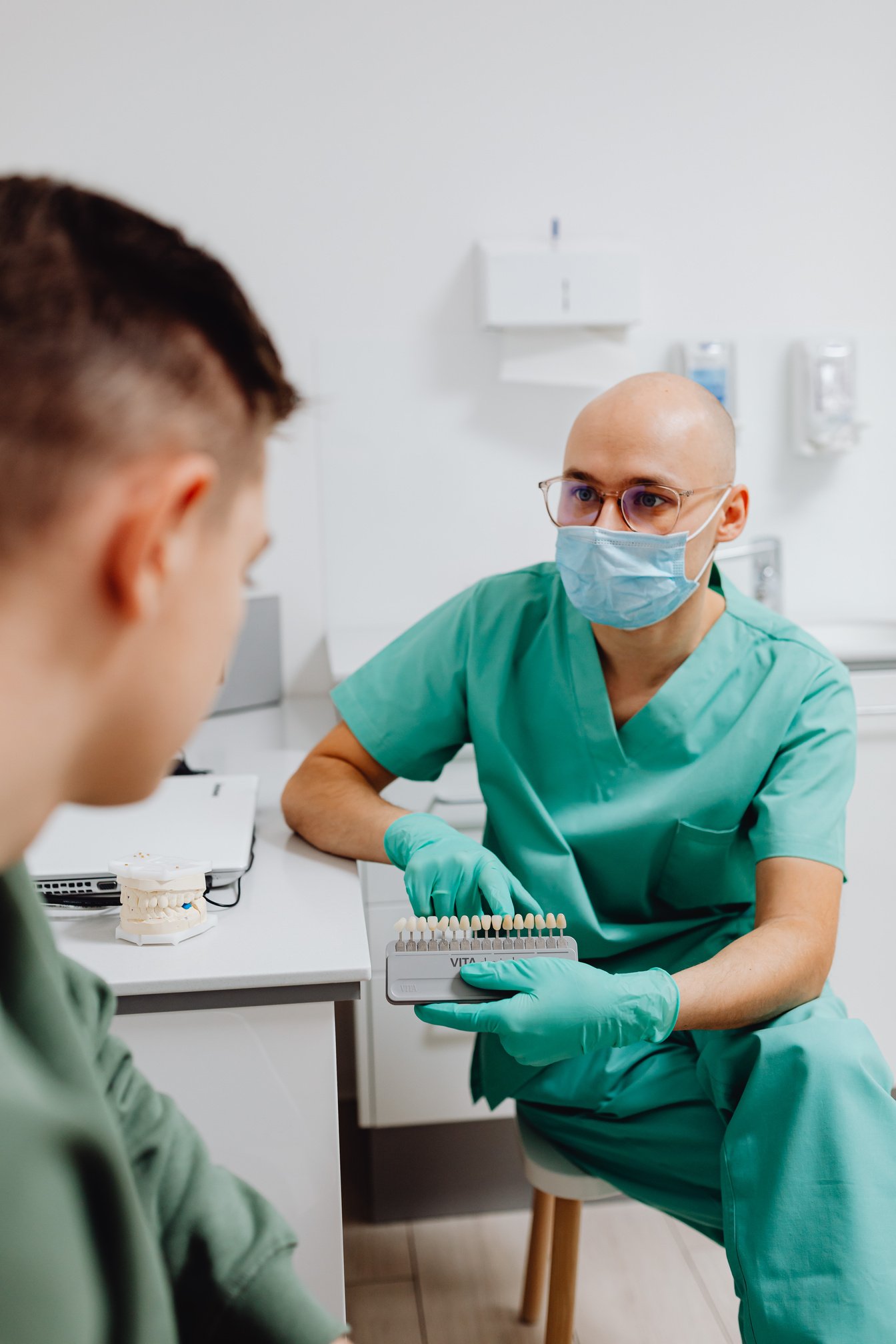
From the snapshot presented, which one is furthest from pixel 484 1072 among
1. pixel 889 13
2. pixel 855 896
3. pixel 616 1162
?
pixel 889 13

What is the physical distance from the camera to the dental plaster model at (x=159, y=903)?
1011mm

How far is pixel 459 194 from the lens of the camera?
2254 millimetres

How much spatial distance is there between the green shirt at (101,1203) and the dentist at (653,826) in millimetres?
388

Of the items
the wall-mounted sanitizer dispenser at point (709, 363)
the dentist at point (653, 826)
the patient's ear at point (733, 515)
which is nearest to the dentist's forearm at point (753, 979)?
the dentist at point (653, 826)

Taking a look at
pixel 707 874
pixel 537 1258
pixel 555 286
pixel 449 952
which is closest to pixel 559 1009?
pixel 449 952

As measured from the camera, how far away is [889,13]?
2336 mm

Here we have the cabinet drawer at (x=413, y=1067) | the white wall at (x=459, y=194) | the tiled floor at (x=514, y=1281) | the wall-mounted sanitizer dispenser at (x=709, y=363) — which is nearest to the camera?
the tiled floor at (x=514, y=1281)

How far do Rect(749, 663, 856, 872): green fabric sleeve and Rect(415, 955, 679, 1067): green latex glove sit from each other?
0.22 metres

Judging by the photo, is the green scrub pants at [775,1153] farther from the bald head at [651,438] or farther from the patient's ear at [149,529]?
the patient's ear at [149,529]

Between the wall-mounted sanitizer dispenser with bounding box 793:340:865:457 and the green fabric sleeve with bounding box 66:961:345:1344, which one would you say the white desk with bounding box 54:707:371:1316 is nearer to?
the green fabric sleeve with bounding box 66:961:345:1344

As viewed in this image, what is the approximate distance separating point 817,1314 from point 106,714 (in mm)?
852

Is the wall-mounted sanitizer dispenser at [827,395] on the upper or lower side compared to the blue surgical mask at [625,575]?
upper

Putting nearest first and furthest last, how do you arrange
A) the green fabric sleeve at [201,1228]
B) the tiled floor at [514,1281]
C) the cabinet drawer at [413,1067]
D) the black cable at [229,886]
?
the green fabric sleeve at [201,1228], the black cable at [229,886], the tiled floor at [514,1281], the cabinet drawer at [413,1067]

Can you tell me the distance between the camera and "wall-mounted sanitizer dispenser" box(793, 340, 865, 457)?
231cm
